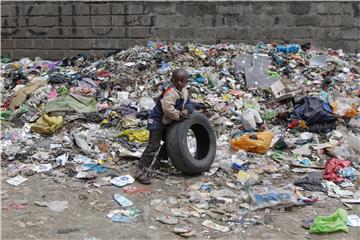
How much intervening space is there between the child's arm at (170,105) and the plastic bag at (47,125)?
7.70 feet

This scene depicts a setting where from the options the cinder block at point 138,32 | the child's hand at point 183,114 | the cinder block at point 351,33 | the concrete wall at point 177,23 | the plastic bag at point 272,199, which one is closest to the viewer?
the plastic bag at point 272,199

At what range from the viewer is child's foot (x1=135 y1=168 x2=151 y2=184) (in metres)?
5.39

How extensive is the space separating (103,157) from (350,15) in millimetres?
7033

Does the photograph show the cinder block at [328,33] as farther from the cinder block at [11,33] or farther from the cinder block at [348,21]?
the cinder block at [11,33]

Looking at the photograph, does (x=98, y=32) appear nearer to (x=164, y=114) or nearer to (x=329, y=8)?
(x=329, y=8)

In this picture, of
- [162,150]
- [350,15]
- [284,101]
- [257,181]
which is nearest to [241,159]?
[257,181]

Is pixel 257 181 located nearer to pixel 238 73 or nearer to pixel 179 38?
pixel 238 73

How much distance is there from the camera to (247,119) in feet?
23.0

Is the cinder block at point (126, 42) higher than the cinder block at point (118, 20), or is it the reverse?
the cinder block at point (118, 20)

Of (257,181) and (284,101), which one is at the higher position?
(284,101)

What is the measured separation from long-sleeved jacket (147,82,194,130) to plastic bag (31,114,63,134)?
7.05 ft

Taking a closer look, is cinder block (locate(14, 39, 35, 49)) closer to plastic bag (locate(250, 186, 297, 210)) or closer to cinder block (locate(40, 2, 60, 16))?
cinder block (locate(40, 2, 60, 16))

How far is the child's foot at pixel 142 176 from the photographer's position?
5.39 m

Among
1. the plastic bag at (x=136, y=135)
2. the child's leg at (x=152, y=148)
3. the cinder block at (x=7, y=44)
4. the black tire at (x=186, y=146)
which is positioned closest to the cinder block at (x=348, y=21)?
the plastic bag at (x=136, y=135)
